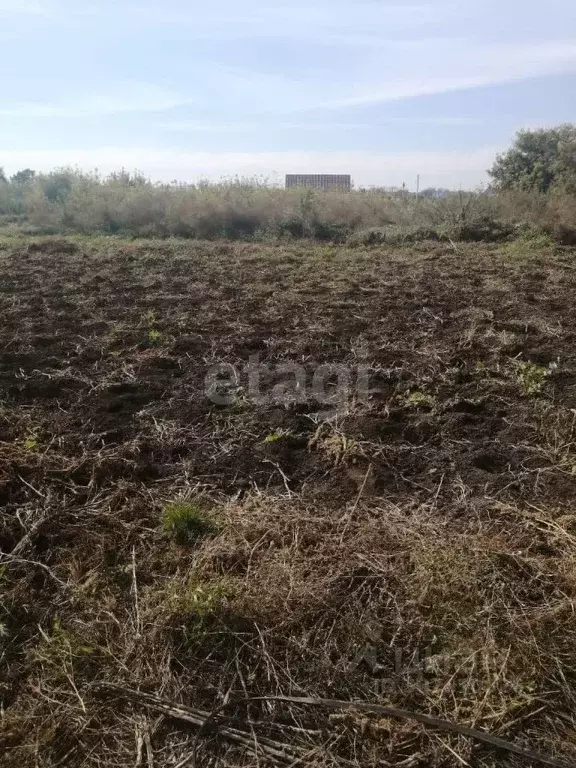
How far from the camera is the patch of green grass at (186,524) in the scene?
2.21 metres

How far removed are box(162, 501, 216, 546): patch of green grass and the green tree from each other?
12.9m

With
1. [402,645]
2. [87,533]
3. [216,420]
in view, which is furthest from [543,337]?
[87,533]

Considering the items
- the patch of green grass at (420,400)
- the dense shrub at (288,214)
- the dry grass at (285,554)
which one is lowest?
the dry grass at (285,554)

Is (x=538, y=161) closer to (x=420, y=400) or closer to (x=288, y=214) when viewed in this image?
(x=288, y=214)

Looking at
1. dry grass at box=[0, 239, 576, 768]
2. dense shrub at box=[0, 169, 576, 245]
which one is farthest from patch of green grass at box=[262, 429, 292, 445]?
dense shrub at box=[0, 169, 576, 245]

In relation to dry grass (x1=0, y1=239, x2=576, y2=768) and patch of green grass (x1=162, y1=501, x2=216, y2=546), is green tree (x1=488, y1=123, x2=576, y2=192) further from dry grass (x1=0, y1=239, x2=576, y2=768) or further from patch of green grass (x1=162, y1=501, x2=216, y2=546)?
patch of green grass (x1=162, y1=501, x2=216, y2=546)

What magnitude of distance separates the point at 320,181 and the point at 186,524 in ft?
54.4

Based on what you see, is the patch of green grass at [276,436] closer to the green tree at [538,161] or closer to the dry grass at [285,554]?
the dry grass at [285,554]

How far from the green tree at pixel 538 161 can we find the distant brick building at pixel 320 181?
3957mm

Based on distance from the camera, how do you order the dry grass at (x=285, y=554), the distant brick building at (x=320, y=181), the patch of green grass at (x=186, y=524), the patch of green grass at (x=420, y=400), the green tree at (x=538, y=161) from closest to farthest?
the dry grass at (x=285, y=554) → the patch of green grass at (x=186, y=524) → the patch of green grass at (x=420, y=400) → the green tree at (x=538, y=161) → the distant brick building at (x=320, y=181)

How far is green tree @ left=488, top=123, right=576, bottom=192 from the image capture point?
13.3m

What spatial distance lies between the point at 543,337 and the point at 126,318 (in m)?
3.35

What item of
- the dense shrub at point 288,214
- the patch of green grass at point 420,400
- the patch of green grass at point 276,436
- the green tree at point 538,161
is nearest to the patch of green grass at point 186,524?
the patch of green grass at point 276,436

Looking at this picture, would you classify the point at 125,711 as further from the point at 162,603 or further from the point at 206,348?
the point at 206,348
